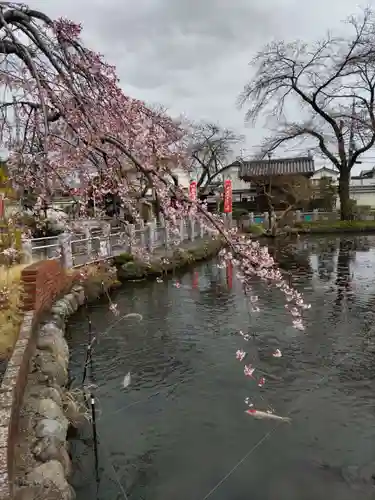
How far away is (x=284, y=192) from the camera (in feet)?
111

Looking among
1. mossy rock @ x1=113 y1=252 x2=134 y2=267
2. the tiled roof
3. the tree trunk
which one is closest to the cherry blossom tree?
mossy rock @ x1=113 y1=252 x2=134 y2=267

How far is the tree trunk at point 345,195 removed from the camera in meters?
31.3

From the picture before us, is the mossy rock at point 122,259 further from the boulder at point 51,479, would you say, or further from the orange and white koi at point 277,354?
the boulder at point 51,479

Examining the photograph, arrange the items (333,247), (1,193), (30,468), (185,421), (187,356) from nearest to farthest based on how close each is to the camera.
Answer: (30,468) < (185,421) < (1,193) < (187,356) < (333,247)

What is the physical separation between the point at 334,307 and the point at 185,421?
6.12 m

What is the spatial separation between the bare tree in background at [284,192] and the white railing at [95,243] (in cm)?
1305

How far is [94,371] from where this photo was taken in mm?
6586

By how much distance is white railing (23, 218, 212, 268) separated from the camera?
10.7m

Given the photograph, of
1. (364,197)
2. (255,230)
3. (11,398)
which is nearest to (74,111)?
(11,398)

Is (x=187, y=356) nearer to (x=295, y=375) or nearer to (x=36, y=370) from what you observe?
(x=295, y=375)

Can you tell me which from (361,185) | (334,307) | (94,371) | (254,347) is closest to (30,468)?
(94,371)

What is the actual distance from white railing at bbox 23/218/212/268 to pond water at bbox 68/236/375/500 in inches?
75.1

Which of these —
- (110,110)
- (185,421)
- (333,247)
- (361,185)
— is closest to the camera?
(110,110)


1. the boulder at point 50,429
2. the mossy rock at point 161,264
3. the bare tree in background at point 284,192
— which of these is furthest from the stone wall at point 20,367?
the bare tree in background at point 284,192
